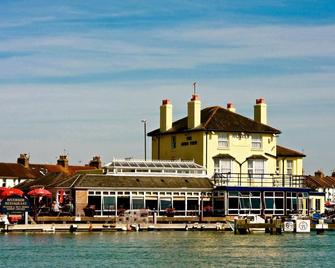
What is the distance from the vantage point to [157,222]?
2776 inches

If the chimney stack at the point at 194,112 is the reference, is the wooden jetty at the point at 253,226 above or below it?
below

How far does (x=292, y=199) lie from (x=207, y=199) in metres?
7.34

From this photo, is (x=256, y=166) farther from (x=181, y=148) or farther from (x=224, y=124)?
(x=181, y=148)

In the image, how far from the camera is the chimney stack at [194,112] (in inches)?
3145

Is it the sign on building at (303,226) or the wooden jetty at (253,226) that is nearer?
the wooden jetty at (253,226)

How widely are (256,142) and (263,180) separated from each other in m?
3.59

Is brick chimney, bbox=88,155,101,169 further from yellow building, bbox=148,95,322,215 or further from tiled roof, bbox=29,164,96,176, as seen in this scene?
yellow building, bbox=148,95,322,215

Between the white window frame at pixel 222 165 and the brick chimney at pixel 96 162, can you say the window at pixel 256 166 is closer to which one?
the white window frame at pixel 222 165

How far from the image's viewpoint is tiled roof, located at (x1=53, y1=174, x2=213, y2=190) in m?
71.8

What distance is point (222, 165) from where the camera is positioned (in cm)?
7931

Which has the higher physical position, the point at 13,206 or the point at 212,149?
the point at 212,149

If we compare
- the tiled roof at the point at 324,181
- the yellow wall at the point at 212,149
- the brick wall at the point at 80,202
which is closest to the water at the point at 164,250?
the brick wall at the point at 80,202

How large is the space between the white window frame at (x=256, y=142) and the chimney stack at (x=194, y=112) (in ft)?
16.1

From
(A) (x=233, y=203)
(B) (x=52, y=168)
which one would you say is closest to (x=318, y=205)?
(A) (x=233, y=203)
